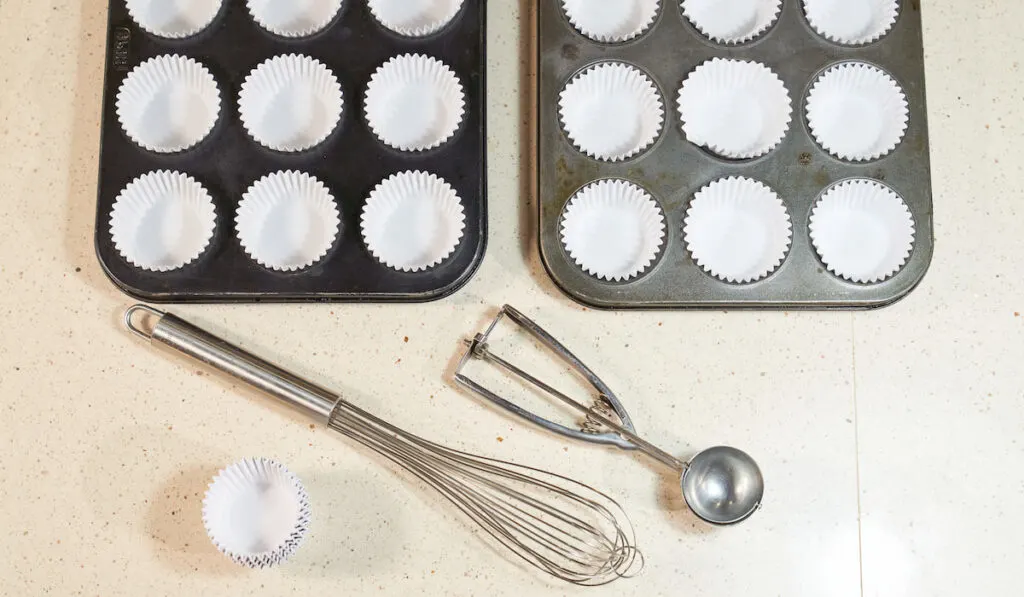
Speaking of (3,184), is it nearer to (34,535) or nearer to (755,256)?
(34,535)

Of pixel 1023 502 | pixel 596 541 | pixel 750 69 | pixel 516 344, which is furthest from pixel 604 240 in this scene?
pixel 1023 502

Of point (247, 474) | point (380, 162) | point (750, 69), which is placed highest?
point (750, 69)

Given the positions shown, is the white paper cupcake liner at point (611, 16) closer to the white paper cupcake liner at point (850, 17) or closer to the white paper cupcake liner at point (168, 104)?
the white paper cupcake liner at point (850, 17)

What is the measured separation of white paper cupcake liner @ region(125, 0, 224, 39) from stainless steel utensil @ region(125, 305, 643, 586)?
435mm

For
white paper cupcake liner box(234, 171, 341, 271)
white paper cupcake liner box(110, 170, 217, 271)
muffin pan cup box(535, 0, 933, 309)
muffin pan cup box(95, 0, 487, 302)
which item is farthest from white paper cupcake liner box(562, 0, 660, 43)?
white paper cupcake liner box(110, 170, 217, 271)

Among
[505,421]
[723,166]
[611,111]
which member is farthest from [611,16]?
[505,421]

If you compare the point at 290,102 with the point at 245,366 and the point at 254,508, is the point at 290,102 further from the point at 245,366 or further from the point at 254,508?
the point at 254,508

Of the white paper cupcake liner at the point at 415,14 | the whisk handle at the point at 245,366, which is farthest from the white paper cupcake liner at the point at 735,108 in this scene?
the whisk handle at the point at 245,366

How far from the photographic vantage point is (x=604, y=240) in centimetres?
119

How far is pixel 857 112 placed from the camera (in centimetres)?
122

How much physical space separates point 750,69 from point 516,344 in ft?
1.84

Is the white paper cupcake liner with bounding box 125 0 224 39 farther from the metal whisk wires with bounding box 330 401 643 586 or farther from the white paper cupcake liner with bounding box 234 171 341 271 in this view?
the metal whisk wires with bounding box 330 401 643 586

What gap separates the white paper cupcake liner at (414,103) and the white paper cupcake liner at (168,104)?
0.25m

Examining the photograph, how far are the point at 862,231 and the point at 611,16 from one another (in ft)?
1.70
